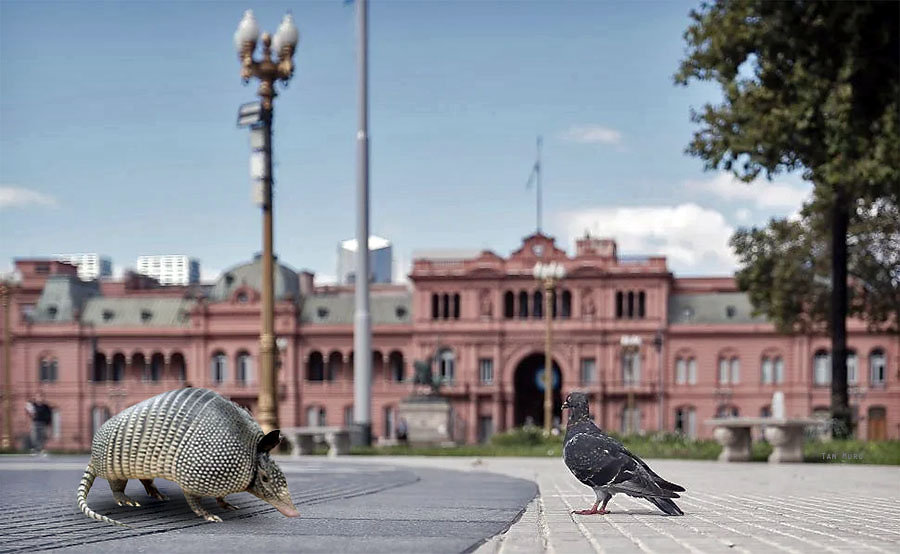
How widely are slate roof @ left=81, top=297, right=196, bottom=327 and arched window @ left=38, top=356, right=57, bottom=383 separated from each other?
3422mm

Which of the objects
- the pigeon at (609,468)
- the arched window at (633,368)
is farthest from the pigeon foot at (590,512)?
the arched window at (633,368)

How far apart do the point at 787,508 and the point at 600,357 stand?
224ft

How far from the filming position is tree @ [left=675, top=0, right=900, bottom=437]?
24.0m

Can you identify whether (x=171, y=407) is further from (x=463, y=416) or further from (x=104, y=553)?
(x=463, y=416)

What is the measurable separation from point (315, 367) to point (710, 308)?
26.2 metres

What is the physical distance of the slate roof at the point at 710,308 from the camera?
78.6 metres

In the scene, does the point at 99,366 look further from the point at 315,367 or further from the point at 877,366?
the point at 877,366

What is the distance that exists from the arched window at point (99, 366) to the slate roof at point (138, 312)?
233 cm

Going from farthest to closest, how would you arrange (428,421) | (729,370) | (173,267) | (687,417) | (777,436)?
(173,267)
(729,370)
(687,417)
(428,421)
(777,436)

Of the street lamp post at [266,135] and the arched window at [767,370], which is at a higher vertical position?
the street lamp post at [266,135]

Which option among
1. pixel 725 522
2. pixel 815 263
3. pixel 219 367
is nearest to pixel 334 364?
pixel 219 367

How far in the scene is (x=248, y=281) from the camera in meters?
84.8

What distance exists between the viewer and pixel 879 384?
249ft

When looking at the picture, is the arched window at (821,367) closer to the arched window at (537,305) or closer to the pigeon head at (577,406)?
the arched window at (537,305)
